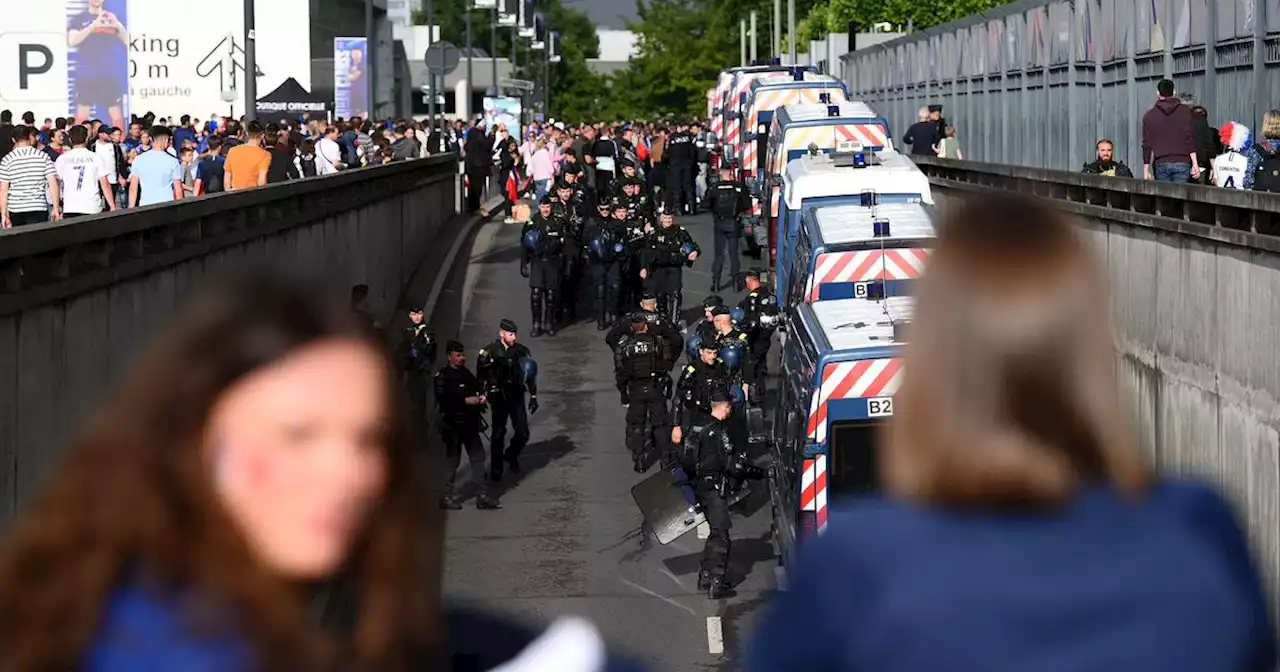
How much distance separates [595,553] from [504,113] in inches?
2068

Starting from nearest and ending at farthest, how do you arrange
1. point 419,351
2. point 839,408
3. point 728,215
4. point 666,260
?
point 839,408 < point 419,351 < point 666,260 < point 728,215

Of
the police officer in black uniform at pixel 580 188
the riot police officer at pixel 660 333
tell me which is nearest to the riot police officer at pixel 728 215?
the police officer in black uniform at pixel 580 188

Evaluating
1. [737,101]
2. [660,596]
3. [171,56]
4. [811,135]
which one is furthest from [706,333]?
[171,56]

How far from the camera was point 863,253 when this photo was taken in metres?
20.0

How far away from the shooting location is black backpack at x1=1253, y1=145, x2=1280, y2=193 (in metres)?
20.5

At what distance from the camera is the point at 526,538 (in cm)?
2267

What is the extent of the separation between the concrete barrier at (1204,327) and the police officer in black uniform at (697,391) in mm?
4055

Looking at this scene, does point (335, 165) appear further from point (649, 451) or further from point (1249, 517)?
point (1249, 517)

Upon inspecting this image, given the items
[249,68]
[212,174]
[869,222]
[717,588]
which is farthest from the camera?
[249,68]

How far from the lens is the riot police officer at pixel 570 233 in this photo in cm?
3588

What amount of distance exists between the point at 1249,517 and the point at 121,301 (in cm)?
674

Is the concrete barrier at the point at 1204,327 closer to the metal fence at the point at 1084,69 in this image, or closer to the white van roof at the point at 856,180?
the metal fence at the point at 1084,69

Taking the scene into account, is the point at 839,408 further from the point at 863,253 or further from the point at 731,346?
the point at 731,346

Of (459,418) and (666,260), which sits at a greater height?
(666,260)
